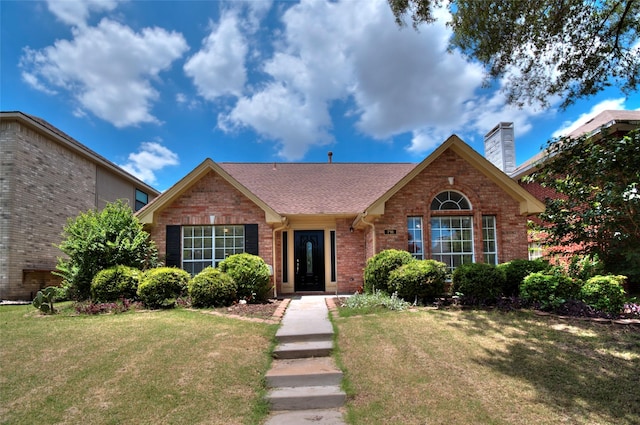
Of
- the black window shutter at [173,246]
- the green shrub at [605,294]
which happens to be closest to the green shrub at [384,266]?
the green shrub at [605,294]

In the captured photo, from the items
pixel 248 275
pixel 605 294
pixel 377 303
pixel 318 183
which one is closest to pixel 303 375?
pixel 377 303

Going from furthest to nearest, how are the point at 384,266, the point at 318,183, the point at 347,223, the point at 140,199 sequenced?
1. the point at 140,199
2. the point at 318,183
3. the point at 347,223
4. the point at 384,266

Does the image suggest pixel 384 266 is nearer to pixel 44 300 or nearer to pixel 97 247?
pixel 97 247

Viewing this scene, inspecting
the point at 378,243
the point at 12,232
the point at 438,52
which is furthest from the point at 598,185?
the point at 12,232

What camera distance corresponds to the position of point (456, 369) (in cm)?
538

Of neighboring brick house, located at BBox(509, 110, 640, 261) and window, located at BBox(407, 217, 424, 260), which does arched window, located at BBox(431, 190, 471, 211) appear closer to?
window, located at BBox(407, 217, 424, 260)

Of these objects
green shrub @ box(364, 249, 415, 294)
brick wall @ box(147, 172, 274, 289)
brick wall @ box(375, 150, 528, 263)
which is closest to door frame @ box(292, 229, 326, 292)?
brick wall @ box(147, 172, 274, 289)

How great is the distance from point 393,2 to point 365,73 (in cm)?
Answer: 465

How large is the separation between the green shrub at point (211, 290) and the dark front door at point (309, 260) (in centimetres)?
383

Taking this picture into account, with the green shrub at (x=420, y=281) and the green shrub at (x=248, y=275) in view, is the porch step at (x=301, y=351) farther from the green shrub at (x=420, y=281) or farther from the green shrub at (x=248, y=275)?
the green shrub at (x=248, y=275)

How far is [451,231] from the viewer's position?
1166 cm

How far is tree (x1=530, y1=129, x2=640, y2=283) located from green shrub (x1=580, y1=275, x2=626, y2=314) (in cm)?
85

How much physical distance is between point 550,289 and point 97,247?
38.8 feet

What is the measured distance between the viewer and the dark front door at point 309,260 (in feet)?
43.7
